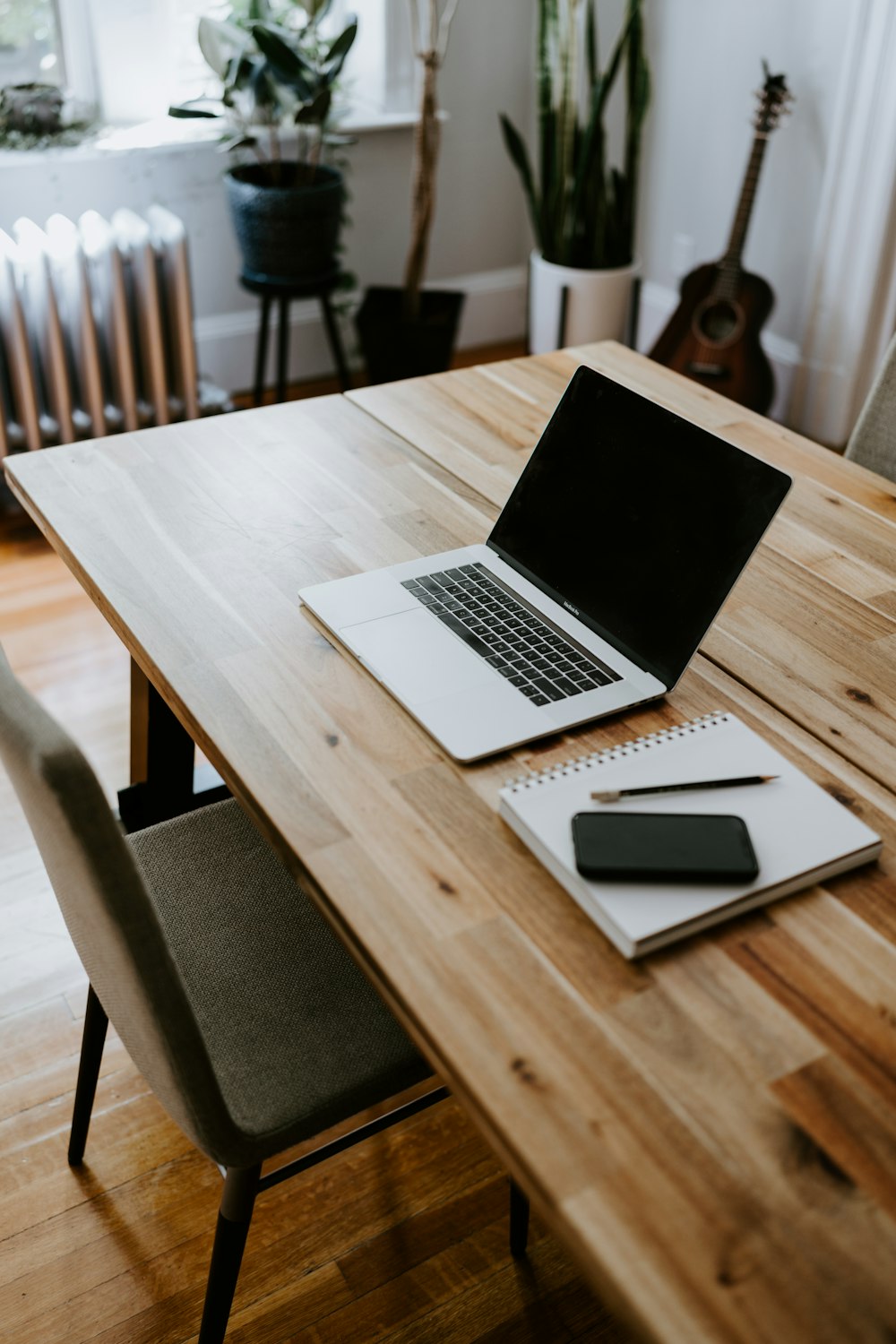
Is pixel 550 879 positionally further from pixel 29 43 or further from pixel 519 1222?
pixel 29 43

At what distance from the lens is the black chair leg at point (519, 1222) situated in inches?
52.9

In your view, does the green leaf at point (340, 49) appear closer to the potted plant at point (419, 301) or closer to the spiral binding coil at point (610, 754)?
the potted plant at point (419, 301)

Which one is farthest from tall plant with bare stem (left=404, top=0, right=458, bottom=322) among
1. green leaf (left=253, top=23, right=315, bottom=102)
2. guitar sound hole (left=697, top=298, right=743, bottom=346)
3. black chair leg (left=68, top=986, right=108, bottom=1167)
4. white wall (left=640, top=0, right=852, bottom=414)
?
black chair leg (left=68, top=986, right=108, bottom=1167)

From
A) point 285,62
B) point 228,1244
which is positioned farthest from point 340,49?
point 228,1244

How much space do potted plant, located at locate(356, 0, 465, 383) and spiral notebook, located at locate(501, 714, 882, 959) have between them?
2.41 metres

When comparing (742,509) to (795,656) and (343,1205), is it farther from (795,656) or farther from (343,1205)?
(343,1205)

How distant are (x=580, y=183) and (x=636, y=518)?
92.8 inches

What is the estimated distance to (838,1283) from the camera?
697 mm

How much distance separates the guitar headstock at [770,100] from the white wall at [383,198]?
3.07ft

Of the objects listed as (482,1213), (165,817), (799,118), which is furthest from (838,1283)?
(799,118)

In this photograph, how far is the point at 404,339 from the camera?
3.32 m

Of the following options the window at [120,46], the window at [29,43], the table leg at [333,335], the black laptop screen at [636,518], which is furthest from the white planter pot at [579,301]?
the black laptop screen at [636,518]

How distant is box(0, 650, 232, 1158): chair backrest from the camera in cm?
83

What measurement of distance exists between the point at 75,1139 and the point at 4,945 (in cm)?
42
